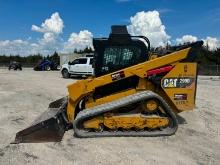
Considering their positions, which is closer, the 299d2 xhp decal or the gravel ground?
the gravel ground

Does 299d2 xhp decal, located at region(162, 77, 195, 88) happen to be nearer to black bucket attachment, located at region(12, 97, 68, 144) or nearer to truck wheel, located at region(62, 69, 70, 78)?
black bucket attachment, located at region(12, 97, 68, 144)

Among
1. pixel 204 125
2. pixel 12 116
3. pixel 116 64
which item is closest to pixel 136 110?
pixel 116 64

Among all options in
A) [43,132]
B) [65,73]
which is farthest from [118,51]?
[65,73]

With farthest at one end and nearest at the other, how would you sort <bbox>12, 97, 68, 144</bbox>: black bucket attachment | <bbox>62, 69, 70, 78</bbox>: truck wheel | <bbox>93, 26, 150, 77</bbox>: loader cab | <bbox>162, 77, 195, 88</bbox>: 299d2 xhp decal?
<bbox>62, 69, 70, 78</bbox>: truck wheel
<bbox>93, 26, 150, 77</bbox>: loader cab
<bbox>162, 77, 195, 88</bbox>: 299d2 xhp decal
<bbox>12, 97, 68, 144</bbox>: black bucket attachment

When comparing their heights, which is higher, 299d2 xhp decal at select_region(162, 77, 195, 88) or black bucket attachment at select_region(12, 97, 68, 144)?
299d2 xhp decal at select_region(162, 77, 195, 88)

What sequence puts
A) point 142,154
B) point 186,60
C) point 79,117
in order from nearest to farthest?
point 142,154 → point 79,117 → point 186,60

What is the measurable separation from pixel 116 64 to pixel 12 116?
3726mm

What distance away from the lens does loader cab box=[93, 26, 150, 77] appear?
32.6 feet

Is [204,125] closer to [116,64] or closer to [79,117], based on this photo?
[116,64]

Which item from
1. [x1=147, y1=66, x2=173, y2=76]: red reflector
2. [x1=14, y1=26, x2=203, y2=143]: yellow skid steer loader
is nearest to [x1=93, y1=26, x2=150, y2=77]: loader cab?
[x1=14, y1=26, x2=203, y2=143]: yellow skid steer loader

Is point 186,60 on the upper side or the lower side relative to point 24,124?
upper

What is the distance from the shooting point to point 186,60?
9523 mm

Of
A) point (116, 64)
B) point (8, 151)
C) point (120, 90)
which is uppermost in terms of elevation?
point (116, 64)

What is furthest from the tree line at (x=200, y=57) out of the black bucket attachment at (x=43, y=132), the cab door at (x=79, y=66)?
the cab door at (x=79, y=66)
